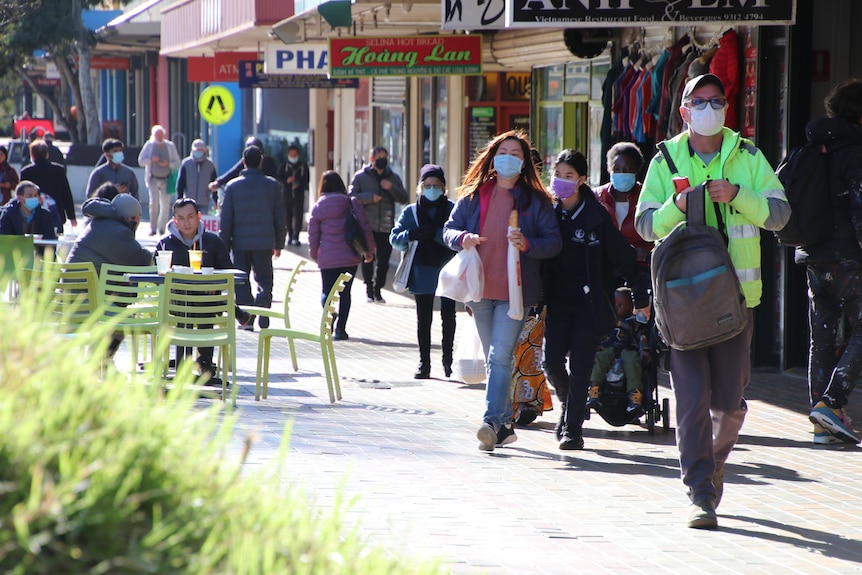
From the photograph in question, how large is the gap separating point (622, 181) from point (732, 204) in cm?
255

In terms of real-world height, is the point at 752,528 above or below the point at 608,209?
Answer: below

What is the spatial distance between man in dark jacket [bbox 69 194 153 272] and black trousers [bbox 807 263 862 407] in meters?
5.04

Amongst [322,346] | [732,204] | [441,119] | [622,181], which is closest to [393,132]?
[441,119]

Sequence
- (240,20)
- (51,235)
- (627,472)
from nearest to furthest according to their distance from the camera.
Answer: (627,472) → (51,235) → (240,20)

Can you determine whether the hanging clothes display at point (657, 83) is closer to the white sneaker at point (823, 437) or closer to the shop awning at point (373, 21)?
the shop awning at point (373, 21)

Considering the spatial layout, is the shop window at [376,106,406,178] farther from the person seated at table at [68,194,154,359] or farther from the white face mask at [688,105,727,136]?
the white face mask at [688,105,727,136]

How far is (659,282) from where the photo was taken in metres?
6.00

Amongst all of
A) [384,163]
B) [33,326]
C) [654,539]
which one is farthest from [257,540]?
[384,163]

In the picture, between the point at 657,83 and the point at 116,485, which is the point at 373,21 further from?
the point at 116,485

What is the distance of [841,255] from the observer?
816 cm

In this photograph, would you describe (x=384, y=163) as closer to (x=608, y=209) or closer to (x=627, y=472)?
(x=608, y=209)

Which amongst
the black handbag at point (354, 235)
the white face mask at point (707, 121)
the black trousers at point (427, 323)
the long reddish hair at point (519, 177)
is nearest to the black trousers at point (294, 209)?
the black handbag at point (354, 235)

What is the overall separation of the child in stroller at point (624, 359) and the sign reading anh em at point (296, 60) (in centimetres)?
1249

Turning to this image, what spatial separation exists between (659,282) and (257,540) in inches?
144
